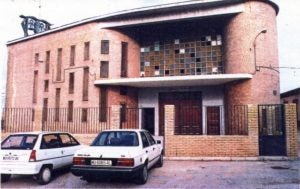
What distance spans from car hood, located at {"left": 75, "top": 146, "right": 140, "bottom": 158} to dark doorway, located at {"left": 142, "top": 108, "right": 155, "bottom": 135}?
1207cm

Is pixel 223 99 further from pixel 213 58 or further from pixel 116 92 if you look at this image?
pixel 116 92

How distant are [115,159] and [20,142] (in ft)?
10.1

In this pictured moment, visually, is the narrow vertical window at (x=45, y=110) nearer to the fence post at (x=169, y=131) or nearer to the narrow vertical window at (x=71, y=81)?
the narrow vertical window at (x=71, y=81)

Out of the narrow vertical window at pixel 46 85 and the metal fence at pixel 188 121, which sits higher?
the narrow vertical window at pixel 46 85

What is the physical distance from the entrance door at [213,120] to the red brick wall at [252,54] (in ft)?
4.82

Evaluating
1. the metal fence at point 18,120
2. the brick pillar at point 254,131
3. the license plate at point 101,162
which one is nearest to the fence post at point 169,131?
the brick pillar at point 254,131

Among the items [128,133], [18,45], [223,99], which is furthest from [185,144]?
[18,45]

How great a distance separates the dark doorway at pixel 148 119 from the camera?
19.7 meters

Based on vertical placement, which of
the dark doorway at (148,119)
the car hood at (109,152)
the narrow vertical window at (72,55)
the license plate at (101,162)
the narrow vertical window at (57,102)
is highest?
the narrow vertical window at (72,55)

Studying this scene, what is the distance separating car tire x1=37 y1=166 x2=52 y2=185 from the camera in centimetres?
779

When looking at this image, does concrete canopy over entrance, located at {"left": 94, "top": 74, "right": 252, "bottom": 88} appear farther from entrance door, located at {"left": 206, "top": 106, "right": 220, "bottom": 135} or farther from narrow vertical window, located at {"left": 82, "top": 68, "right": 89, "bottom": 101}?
entrance door, located at {"left": 206, "top": 106, "right": 220, "bottom": 135}

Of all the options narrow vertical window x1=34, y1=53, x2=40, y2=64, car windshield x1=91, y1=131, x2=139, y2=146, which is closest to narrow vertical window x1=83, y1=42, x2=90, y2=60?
narrow vertical window x1=34, y1=53, x2=40, y2=64

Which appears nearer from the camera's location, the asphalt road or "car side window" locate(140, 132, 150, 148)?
the asphalt road

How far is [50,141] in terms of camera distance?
8.45m
